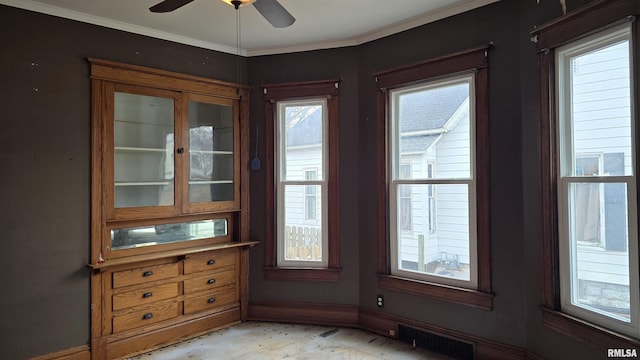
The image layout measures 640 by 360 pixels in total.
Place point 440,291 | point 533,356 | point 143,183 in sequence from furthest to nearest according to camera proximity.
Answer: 1. point 143,183
2. point 440,291
3. point 533,356

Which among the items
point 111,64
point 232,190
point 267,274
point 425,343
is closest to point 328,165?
point 232,190

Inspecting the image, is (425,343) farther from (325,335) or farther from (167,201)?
(167,201)

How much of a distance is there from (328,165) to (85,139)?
7.10 feet

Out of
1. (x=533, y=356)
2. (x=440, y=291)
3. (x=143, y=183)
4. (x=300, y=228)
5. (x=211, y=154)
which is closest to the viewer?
(x=533, y=356)

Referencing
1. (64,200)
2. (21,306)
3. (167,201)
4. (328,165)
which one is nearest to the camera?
(21,306)

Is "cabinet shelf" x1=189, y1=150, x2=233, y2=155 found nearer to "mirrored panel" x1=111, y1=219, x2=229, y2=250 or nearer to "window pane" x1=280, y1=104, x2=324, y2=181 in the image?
"window pane" x1=280, y1=104, x2=324, y2=181

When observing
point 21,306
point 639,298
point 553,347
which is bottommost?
point 553,347

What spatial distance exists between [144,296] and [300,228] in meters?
1.59

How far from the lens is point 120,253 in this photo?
3.48 metres

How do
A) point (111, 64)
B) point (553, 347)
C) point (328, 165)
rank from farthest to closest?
point (328, 165)
point (111, 64)
point (553, 347)

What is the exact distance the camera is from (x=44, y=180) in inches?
121

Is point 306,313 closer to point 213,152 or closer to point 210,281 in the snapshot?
point 210,281

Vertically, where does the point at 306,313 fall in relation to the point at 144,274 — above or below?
below

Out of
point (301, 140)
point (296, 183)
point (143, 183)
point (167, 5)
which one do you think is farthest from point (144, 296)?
point (167, 5)
